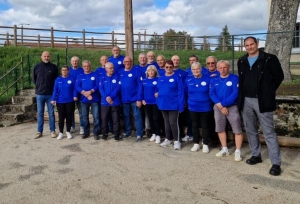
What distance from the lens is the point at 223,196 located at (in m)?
4.06

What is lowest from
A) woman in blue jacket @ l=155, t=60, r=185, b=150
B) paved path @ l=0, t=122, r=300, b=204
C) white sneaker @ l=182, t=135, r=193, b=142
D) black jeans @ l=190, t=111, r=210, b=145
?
paved path @ l=0, t=122, r=300, b=204

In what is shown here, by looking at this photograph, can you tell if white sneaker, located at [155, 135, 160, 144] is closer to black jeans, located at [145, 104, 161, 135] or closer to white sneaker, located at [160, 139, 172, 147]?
black jeans, located at [145, 104, 161, 135]

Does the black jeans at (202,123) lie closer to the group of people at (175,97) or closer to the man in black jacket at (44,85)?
the group of people at (175,97)

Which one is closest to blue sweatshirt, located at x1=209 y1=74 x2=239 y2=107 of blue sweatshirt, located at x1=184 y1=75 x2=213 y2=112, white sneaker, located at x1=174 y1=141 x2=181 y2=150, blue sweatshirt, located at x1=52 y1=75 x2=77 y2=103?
blue sweatshirt, located at x1=184 y1=75 x2=213 y2=112

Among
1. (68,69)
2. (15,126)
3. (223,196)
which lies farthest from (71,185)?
(15,126)

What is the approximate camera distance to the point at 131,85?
6852mm

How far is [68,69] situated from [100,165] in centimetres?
282

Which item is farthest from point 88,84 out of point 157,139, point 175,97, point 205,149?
point 205,149

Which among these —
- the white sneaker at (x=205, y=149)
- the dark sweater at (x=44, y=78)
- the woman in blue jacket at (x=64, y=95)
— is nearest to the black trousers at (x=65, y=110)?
the woman in blue jacket at (x=64, y=95)

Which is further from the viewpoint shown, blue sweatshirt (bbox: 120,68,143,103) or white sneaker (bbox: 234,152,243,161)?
blue sweatshirt (bbox: 120,68,143,103)

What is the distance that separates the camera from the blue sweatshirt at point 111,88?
6.84m

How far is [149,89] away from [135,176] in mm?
2280

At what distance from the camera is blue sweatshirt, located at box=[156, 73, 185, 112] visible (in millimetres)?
6145

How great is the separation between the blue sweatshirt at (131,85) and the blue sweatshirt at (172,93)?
75 cm
